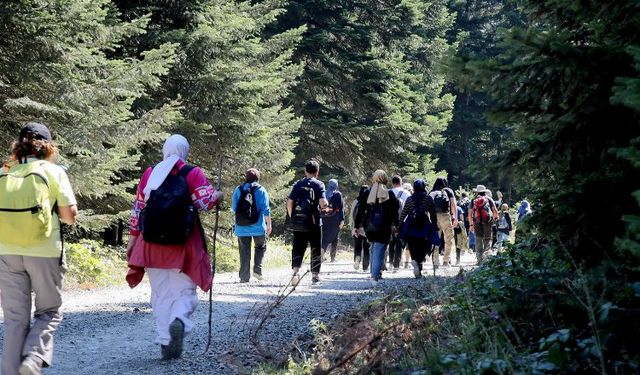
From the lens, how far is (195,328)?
9.05 m

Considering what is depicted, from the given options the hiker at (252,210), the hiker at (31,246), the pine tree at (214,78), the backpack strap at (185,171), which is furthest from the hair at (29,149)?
the pine tree at (214,78)

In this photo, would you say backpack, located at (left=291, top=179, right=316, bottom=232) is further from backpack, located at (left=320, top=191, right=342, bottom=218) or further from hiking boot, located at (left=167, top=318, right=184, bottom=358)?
hiking boot, located at (left=167, top=318, right=184, bottom=358)

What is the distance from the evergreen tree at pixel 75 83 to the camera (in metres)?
12.8

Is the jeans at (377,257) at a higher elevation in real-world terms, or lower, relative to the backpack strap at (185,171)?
lower

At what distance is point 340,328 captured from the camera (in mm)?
8234

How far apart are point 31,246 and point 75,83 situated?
26.0ft

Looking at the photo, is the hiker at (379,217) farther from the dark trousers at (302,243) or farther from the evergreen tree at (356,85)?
the evergreen tree at (356,85)

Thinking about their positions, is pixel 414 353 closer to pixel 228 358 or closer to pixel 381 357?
pixel 381 357

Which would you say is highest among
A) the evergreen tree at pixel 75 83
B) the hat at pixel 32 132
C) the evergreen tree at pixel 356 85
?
the evergreen tree at pixel 356 85

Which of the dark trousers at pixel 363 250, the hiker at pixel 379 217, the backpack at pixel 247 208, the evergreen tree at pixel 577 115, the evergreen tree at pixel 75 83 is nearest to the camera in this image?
the evergreen tree at pixel 577 115

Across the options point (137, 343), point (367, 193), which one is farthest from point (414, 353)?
point (367, 193)

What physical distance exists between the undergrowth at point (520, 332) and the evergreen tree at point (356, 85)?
77.1 feet

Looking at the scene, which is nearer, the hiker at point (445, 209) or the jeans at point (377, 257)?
the jeans at point (377, 257)

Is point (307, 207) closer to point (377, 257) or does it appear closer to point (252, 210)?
point (252, 210)
